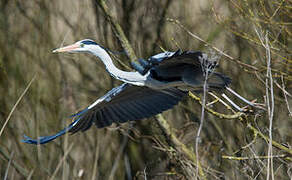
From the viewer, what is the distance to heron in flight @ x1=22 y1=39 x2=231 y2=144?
230 cm

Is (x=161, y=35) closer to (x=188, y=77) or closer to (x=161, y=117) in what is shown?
(x=161, y=117)

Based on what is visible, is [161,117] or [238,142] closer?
[161,117]

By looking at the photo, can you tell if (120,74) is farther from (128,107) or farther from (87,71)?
(87,71)

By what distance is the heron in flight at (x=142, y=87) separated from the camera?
7.56ft

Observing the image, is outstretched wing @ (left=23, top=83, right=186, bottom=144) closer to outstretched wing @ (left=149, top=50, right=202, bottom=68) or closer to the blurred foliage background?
outstretched wing @ (left=149, top=50, right=202, bottom=68)

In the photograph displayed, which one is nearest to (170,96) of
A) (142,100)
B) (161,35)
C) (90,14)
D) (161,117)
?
(142,100)

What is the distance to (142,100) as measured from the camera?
292 cm

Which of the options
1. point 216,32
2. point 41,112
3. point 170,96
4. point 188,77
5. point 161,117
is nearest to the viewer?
point 188,77

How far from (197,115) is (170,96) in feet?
4.31

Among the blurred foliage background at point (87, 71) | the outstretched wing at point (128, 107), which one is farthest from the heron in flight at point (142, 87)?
the blurred foliage background at point (87, 71)

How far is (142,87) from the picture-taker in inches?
111

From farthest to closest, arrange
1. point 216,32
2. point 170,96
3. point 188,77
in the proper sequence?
point 216,32 → point 170,96 → point 188,77

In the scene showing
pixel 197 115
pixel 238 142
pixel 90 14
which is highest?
pixel 90 14

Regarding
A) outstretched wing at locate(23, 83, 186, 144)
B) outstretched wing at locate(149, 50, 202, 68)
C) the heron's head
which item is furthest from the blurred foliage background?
outstretched wing at locate(149, 50, 202, 68)
